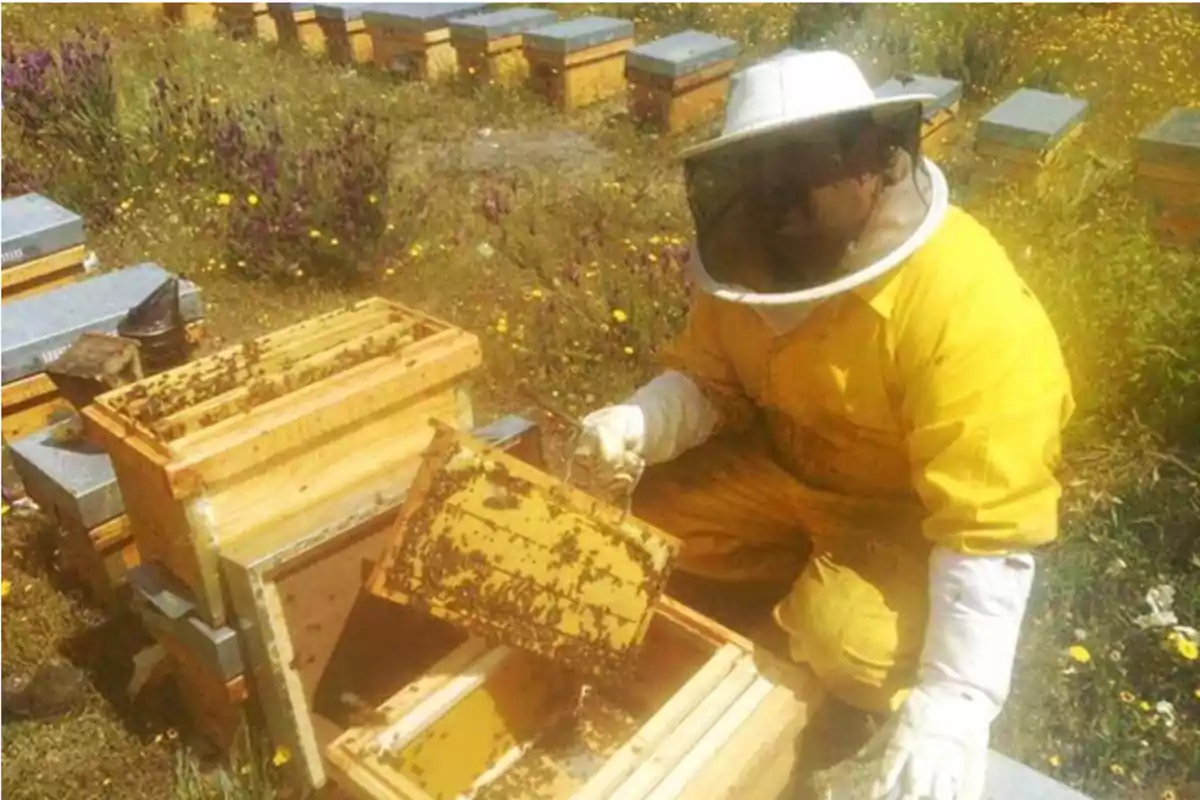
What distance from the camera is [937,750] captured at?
2117 millimetres

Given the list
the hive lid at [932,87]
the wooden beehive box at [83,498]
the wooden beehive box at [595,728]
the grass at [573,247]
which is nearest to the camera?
the wooden beehive box at [595,728]

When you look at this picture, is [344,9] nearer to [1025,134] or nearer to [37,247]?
[37,247]

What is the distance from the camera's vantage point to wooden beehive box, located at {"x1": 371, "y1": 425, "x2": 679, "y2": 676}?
2.36 m

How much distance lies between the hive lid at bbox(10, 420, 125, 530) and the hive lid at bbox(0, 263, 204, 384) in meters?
0.56

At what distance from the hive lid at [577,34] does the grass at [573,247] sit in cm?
43

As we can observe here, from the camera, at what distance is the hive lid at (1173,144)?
4984mm

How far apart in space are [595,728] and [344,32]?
759cm

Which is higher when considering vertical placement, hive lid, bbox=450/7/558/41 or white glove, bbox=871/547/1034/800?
hive lid, bbox=450/7/558/41

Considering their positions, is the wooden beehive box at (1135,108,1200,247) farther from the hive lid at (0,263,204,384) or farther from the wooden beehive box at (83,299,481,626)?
the hive lid at (0,263,204,384)

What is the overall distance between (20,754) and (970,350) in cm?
264

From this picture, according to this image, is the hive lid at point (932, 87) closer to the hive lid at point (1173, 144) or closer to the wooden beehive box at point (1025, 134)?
the wooden beehive box at point (1025, 134)

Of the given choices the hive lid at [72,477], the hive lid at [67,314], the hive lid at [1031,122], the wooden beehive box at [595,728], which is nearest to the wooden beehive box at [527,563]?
the wooden beehive box at [595,728]

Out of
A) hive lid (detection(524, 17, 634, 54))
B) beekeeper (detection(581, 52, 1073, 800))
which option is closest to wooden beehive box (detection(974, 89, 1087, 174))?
hive lid (detection(524, 17, 634, 54))

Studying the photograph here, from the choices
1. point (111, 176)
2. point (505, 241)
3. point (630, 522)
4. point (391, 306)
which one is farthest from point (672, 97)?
point (630, 522)
